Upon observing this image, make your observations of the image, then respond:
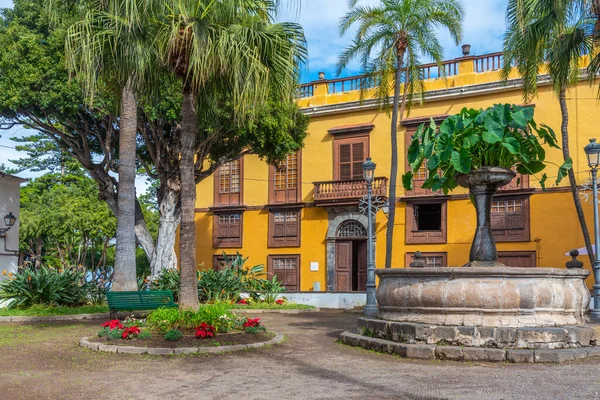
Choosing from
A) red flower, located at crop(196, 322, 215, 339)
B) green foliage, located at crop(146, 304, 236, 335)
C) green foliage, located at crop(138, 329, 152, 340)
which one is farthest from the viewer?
green foliage, located at crop(146, 304, 236, 335)

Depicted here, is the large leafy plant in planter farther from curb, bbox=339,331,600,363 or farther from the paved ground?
the paved ground

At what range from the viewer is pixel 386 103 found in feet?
69.4

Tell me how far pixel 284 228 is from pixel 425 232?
6425mm

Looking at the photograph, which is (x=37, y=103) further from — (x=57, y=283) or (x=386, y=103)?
(x=386, y=103)

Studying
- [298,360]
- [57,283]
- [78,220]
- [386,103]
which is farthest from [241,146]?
[298,360]

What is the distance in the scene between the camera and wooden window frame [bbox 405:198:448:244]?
81.8ft

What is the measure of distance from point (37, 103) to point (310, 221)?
12356mm

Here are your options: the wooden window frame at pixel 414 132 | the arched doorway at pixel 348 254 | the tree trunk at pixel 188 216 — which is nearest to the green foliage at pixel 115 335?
the tree trunk at pixel 188 216

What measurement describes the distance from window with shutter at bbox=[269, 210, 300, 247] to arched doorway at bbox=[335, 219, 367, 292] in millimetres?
1993

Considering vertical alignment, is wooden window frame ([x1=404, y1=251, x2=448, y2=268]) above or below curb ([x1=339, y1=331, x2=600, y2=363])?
above

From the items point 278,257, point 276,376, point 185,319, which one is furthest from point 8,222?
point 276,376

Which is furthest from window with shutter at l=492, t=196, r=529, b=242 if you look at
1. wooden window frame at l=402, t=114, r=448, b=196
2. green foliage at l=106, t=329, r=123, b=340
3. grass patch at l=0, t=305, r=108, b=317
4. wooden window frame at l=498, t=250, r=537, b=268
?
green foliage at l=106, t=329, r=123, b=340

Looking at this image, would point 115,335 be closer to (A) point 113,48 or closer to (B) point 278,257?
(A) point 113,48

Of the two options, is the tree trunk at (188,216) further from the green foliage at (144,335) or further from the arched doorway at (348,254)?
the arched doorway at (348,254)
